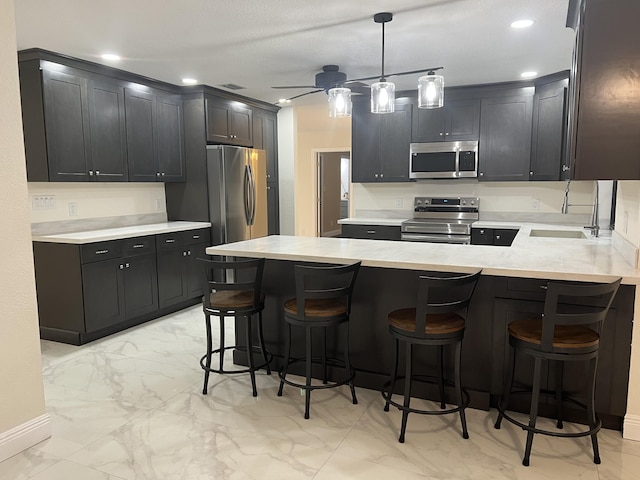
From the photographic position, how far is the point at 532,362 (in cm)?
263

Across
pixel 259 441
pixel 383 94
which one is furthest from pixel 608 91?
pixel 259 441

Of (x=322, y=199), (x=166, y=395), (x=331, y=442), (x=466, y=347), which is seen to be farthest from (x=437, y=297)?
(x=322, y=199)

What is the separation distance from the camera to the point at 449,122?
547cm

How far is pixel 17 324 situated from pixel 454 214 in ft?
15.3

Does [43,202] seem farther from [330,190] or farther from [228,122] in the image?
[330,190]

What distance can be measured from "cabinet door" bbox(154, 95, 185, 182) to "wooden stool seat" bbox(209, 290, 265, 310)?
2.52 m

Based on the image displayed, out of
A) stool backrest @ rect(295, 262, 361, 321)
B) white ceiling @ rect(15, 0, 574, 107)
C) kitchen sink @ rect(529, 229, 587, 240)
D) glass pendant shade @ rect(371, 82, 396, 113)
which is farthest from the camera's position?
kitchen sink @ rect(529, 229, 587, 240)

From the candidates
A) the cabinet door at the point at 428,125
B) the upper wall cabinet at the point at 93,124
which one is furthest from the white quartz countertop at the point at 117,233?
the cabinet door at the point at 428,125

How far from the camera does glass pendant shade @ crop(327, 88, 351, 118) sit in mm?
3416

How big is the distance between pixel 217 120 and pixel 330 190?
5.19 meters

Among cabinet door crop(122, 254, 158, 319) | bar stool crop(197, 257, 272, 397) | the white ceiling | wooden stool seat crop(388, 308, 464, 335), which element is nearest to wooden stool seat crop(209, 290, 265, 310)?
bar stool crop(197, 257, 272, 397)

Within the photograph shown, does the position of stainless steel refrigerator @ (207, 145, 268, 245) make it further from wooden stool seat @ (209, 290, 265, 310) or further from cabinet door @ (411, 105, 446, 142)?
wooden stool seat @ (209, 290, 265, 310)

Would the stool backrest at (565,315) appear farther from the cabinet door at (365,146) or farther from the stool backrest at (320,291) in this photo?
the cabinet door at (365,146)

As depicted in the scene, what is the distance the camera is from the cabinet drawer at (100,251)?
12.7 feet
